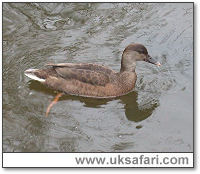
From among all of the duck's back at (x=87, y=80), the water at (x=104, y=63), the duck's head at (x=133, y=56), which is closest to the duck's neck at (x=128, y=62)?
the duck's head at (x=133, y=56)

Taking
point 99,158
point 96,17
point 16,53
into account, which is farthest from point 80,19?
point 99,158

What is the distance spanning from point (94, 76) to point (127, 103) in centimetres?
74

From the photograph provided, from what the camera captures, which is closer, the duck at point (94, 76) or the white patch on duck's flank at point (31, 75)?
the duck at point (94, 76)

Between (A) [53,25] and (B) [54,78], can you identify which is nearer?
(B) [54,78]

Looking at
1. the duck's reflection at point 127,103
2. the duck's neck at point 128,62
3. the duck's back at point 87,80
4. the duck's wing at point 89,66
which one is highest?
the duck's neck at point 128,62

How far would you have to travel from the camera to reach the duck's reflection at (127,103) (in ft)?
24.1

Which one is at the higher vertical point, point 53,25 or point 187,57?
point 53,25

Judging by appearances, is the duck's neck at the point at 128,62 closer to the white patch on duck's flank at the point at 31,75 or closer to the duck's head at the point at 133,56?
the duck's head at the point at 133,56

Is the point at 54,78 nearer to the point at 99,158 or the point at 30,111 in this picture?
the point at 30,111

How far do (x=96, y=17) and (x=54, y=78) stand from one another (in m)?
2.53

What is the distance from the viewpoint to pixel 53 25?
9664 millimetres

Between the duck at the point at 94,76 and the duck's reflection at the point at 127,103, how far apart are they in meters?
0.08

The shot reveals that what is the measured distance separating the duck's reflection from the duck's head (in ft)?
1.59

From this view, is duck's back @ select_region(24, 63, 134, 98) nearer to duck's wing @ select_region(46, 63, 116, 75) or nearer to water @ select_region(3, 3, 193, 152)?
duck's wing @ select_region(46, 63, 116, 75)
